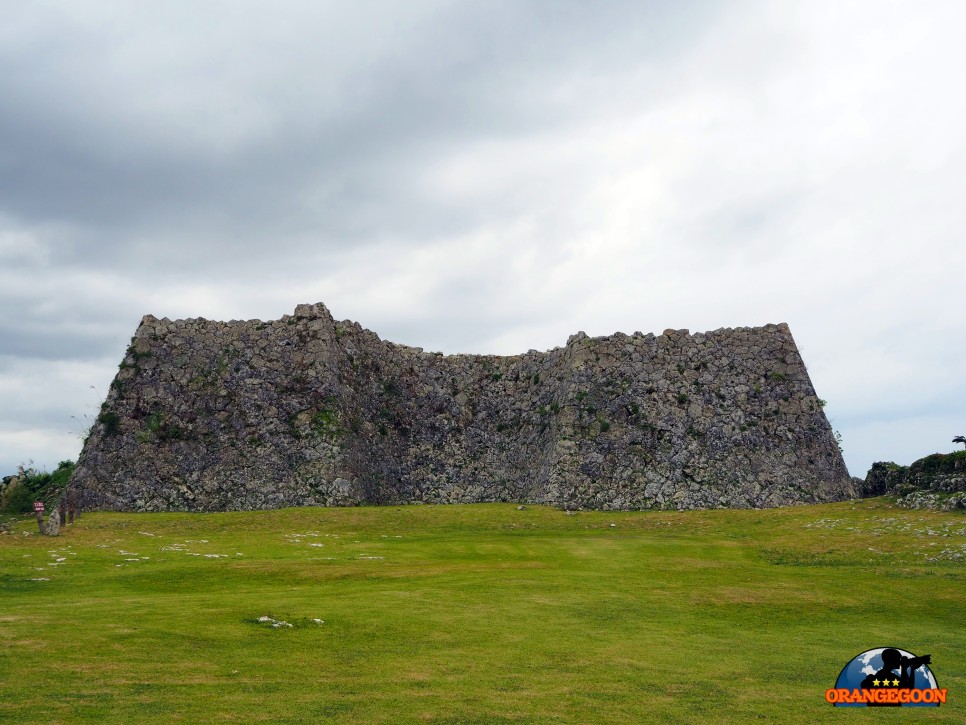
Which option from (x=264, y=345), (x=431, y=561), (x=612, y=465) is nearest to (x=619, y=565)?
(x=431, y=561)

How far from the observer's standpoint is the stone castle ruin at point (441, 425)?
48.0 meters

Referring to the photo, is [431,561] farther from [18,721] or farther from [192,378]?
[192,378]

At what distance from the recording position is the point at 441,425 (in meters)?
55.6

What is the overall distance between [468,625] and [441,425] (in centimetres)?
3934

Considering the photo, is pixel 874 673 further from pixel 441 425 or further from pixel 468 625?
pixel 441 425

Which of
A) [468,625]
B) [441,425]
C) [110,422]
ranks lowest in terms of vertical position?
[468,625]

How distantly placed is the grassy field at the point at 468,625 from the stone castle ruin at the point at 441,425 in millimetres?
15384

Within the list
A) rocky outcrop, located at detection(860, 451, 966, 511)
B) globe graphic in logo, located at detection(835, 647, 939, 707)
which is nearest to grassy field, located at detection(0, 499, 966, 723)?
globe graphic in logo, located at detection(835, 647, 939, 707)

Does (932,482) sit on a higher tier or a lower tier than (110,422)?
lower

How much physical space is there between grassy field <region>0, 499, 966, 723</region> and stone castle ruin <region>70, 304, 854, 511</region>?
50.5ft

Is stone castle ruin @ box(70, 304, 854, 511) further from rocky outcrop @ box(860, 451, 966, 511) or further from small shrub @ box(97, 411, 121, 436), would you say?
rocky outcrop @ box(860, 451, 966, 511)

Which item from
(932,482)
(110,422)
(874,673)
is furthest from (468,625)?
(110,422)

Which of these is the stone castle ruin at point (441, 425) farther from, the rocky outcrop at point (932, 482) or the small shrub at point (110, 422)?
the rocky outcrop at point (932, 482)

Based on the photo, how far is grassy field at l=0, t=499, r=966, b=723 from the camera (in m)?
11.2
